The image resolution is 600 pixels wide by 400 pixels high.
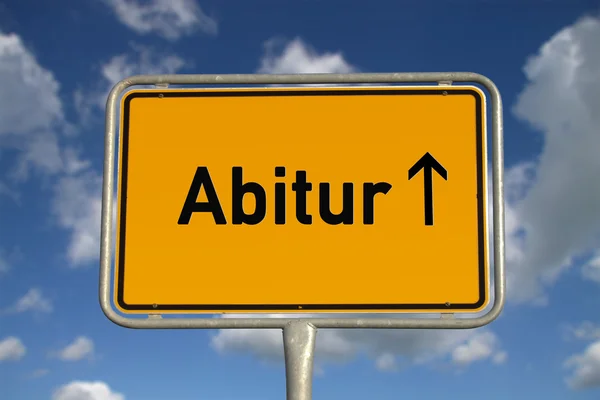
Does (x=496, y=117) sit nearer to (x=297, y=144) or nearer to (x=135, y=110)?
(x=297, y=144)

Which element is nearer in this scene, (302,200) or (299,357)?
(299,357)

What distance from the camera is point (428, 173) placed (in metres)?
3.42

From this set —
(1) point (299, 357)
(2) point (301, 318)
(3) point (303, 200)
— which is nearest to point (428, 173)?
(3) point (303, 200)

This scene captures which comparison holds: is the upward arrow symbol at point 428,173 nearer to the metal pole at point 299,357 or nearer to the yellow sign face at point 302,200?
the yellow sign face at point 302,200

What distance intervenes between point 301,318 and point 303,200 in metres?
0.62

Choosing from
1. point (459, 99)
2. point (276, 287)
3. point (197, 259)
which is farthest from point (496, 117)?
point (197, 259)

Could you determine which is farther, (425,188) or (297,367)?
(425,188)

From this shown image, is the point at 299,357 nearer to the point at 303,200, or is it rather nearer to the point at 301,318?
the point at 301,318

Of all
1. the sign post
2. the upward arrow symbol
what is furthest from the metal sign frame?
the upward arrow symbol

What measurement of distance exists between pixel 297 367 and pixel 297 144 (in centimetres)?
117

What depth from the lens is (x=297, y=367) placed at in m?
3.06

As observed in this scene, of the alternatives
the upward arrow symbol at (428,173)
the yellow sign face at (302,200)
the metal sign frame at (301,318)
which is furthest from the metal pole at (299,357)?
the upward arrow symbol at (428,173)

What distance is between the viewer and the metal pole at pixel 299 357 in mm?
3037

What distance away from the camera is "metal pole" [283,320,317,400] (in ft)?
9.96
